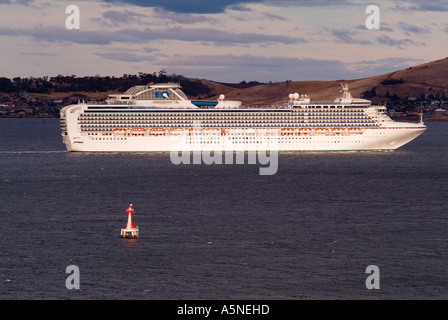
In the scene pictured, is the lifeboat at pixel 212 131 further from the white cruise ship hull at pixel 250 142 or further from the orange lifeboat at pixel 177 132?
the orange lifeboat at pixel 177 132

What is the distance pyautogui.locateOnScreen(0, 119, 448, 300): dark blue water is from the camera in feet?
133

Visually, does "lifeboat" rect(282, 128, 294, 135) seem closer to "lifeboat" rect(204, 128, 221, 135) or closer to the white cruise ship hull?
the white cruise ship hull

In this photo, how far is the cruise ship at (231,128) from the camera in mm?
115688

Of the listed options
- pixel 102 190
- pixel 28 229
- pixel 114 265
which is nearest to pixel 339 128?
pixel 102 190

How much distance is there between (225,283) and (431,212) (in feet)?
81.1

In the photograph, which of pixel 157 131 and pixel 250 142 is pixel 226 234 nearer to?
pixel 157 131

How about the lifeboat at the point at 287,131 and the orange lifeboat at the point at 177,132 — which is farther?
the lifeboat at the point at 287,131

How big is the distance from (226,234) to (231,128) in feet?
222

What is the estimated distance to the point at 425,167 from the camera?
98.9 meters

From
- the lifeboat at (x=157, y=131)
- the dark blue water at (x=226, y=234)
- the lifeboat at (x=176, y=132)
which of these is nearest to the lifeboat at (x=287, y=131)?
the lifeboat at (x=176, y=132)

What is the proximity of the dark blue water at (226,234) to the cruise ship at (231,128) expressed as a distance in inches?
974

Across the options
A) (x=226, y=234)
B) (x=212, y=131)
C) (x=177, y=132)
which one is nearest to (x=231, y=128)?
(x=212, y=131)
